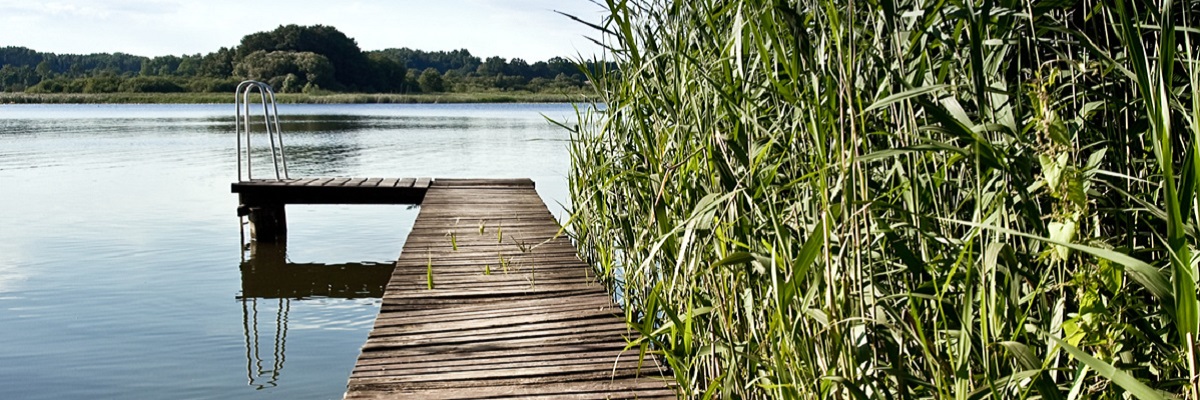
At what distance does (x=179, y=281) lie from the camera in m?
6.88

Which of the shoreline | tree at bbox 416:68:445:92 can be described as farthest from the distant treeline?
the shoreline

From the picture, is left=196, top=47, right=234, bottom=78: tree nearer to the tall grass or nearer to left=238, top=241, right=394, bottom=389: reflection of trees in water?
left=238, top=241, right=394, bottom=389: reflection of trees in water

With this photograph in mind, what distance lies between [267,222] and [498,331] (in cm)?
566

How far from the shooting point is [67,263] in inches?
291

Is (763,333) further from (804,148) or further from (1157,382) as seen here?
(1157,382)

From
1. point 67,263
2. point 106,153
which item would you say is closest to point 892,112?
point 67,263

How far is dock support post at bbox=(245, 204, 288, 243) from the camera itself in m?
8.44

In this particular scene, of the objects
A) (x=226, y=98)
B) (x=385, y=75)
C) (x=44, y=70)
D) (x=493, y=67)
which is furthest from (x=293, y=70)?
(x=44, y=70)

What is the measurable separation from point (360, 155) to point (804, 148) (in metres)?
15.8

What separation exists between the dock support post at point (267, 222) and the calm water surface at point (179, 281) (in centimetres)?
15

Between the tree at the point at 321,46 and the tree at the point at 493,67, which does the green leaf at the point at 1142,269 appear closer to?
the tree at the point at 493,67

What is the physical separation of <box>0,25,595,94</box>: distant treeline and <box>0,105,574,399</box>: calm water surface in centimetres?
4266

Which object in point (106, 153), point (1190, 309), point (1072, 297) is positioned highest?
point (1190, 309)

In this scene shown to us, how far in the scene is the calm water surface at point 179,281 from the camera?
4.76 metres
